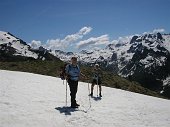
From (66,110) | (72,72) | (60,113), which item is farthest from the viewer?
(72,72)

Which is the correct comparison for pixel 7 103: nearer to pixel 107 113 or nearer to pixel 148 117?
pixel 107 113

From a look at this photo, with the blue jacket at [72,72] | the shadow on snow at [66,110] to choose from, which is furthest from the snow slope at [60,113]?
the blue jacket at [72,72]

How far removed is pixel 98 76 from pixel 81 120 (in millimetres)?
9578

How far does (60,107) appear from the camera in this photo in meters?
14.3

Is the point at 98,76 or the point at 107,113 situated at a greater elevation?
the point at 98,76

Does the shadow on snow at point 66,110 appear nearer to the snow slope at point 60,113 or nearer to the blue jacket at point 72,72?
the snow slope at point 60,113

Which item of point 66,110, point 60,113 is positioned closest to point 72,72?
point 66,110

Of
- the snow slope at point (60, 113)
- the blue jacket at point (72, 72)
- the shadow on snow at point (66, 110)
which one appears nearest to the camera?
the snow slope at point (60, 113)

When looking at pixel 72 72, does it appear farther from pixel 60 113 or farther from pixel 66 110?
pixel 60 113

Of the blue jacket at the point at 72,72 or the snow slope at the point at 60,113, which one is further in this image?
the blue jacket at the point at 72,72

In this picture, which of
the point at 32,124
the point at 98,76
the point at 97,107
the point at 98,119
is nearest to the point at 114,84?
the point at 98,76

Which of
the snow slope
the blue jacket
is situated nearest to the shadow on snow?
the snow slope

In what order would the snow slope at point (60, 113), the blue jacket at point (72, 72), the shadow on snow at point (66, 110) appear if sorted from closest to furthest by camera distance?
the snow slope at point (60, 113)
the shadow on snow at point (66, 110)
the blue jacket at point (72, 72)

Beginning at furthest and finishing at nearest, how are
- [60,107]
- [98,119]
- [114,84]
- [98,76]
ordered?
[114,84]
[98,76]
[60,107]
[98,119]
